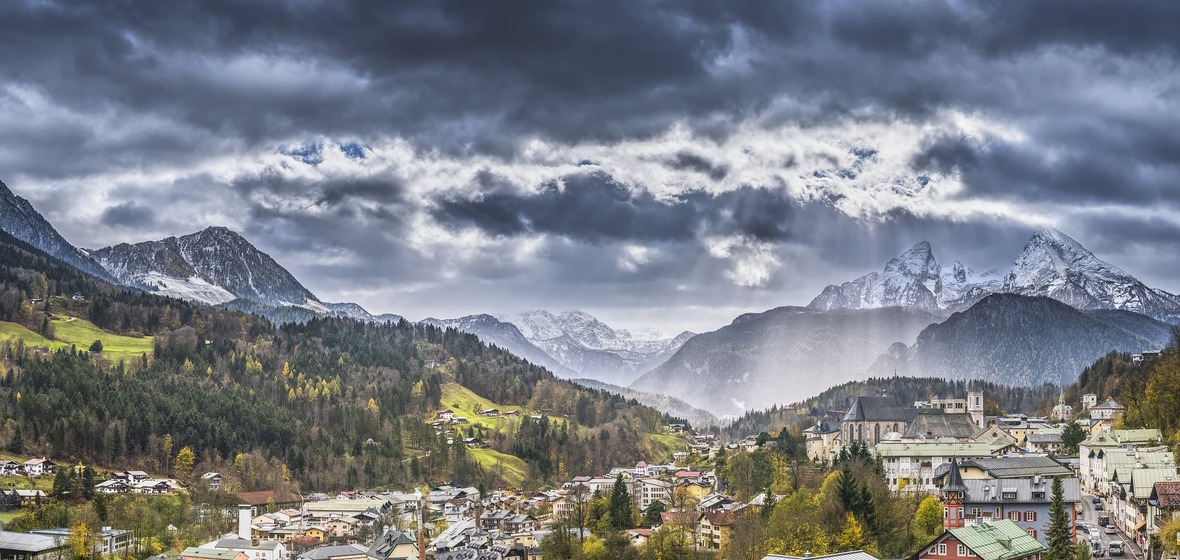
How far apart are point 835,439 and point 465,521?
54.4 metres

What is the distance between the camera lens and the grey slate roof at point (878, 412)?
178 m

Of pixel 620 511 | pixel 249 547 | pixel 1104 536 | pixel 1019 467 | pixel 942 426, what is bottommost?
pixel 249 547

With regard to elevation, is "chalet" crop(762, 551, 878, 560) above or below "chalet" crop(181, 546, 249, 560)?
above

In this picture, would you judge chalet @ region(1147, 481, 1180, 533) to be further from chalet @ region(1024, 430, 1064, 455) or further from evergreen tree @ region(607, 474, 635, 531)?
evergreen tree @ region(607, 474, 635, 531)

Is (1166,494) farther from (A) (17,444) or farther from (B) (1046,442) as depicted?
(A) (17,444)

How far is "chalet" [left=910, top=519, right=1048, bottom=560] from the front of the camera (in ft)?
278

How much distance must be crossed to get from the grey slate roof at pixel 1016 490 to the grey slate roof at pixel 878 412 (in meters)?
79.4

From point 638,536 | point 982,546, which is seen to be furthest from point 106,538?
point 982,546

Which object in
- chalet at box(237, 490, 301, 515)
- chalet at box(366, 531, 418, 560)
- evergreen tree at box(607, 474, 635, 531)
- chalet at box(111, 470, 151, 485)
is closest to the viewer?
evergreen tree at box(607, 474, 635, 531)

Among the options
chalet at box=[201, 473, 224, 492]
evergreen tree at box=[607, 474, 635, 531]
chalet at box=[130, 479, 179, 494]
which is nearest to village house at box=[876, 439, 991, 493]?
evergreen tree at box=[607, 474, 635, 531]

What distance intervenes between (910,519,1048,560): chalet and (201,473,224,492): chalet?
130256 mm

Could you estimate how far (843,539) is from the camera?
9894 cm

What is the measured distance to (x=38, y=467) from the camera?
176m

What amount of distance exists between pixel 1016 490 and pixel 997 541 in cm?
1184
